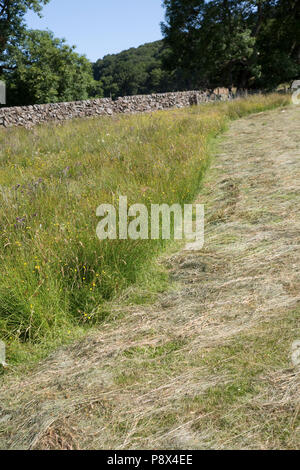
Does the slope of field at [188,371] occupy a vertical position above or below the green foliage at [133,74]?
below

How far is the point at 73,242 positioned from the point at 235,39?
2488 cm

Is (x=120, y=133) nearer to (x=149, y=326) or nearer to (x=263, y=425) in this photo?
(x=149, y=326)

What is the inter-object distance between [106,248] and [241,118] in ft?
35.9

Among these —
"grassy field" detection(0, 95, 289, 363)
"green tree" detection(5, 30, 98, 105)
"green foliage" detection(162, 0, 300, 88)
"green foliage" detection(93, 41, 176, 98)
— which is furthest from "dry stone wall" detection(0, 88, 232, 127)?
"green foliage" detection(93, 41, 176, 98)

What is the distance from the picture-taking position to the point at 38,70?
2458cm

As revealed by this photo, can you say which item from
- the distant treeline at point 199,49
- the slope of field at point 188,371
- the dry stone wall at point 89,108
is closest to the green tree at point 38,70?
the distant treeline at point 199,49

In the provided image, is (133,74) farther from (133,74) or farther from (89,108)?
(89,108)

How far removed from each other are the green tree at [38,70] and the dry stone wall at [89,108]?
13.5 metres

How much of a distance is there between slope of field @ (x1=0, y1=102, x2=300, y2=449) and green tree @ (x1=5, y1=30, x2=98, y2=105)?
25826 millimetres

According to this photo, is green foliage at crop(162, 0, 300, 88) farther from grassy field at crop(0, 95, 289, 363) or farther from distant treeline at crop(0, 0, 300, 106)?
grassy field at crop(0, 95, 289, 363)

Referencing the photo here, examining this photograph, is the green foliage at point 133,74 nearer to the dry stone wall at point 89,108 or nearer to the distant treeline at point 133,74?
the distant treeline at point 133,74

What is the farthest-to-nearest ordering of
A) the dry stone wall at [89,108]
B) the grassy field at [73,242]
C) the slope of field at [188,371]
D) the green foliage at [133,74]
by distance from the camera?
the green foliage at [133,74] < the dry stone wall at [89,108] < the grassy field at [73,242] < the slope of field at [188,371]

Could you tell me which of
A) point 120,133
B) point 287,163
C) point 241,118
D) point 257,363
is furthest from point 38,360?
point 241,118

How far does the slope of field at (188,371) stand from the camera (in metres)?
1.64
